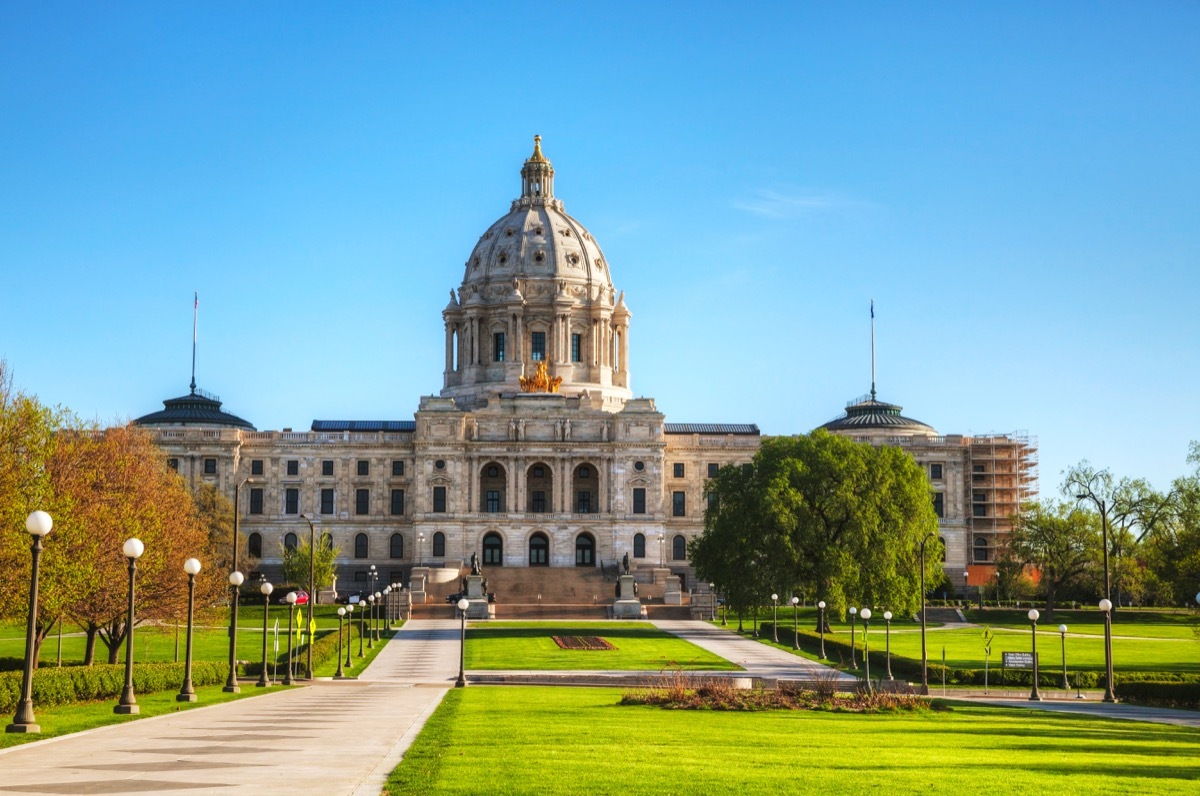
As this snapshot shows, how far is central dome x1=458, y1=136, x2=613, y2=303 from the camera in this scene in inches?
5704

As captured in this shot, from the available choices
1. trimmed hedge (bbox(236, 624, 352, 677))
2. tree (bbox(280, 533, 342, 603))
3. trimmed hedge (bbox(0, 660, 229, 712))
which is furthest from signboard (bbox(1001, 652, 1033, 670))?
tree (bbox(280, 533, 342, 603))

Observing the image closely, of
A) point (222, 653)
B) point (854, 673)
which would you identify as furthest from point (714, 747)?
point (222, 653)

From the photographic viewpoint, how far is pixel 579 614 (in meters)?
104

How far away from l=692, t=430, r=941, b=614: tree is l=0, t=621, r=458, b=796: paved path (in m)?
45.9

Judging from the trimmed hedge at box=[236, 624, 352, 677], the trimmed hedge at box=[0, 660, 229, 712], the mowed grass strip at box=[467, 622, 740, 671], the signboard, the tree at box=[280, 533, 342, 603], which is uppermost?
the tree at box=[280, 533, 342, 603]

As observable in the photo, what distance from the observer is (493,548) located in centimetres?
13100

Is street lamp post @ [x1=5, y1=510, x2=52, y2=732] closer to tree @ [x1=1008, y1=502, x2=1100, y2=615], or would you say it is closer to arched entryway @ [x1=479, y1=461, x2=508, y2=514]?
tree @ [x1=1008, y1=502, x2=1100, y2=615]

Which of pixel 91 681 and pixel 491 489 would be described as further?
pixel 491 489

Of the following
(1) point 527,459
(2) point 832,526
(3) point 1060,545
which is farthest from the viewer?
(1) point 527,459

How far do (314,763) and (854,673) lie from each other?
4026cm

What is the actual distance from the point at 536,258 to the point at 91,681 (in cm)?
10943

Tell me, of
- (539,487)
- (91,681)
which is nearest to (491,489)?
(539,487)

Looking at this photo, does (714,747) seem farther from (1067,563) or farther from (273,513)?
(273,513)

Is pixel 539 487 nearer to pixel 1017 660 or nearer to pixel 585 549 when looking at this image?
pixel 585 549
